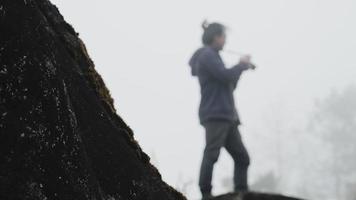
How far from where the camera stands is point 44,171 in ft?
3.56

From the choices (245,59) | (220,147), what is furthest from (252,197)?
(245,59)

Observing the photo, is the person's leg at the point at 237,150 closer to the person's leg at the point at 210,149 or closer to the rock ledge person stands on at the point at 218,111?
the rock ledge person stands on at the point at 218,111

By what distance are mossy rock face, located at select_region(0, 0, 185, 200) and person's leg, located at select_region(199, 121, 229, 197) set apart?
343cm

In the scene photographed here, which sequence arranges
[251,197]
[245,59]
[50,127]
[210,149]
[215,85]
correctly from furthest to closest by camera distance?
[245,59]
[215,85]
[210,149]
[251,197]
[50,127]

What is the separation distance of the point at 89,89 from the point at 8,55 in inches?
14.4

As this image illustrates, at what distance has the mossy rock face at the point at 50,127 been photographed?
3.49 feet

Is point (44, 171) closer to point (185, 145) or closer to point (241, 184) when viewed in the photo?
point (241, 184)

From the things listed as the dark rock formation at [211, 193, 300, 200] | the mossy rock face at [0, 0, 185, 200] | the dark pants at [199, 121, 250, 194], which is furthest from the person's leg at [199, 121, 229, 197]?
the mossy rock face at [0, 0, 185, 200]

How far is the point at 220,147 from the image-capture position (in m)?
5.03

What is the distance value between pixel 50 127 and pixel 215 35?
4.58 m

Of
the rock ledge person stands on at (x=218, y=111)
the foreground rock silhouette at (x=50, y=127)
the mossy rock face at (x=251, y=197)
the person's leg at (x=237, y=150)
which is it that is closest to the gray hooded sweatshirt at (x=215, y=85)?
the rock ledge person stands on at (x=218, y=111)

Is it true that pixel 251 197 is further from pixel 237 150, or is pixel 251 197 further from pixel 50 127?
pixel 50 127

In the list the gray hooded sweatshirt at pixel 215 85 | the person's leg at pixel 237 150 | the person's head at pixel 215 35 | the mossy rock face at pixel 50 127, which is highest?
the person's head at pixel 215 35

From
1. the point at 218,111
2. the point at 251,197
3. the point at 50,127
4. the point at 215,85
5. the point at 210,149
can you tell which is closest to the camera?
the point at 50,127
